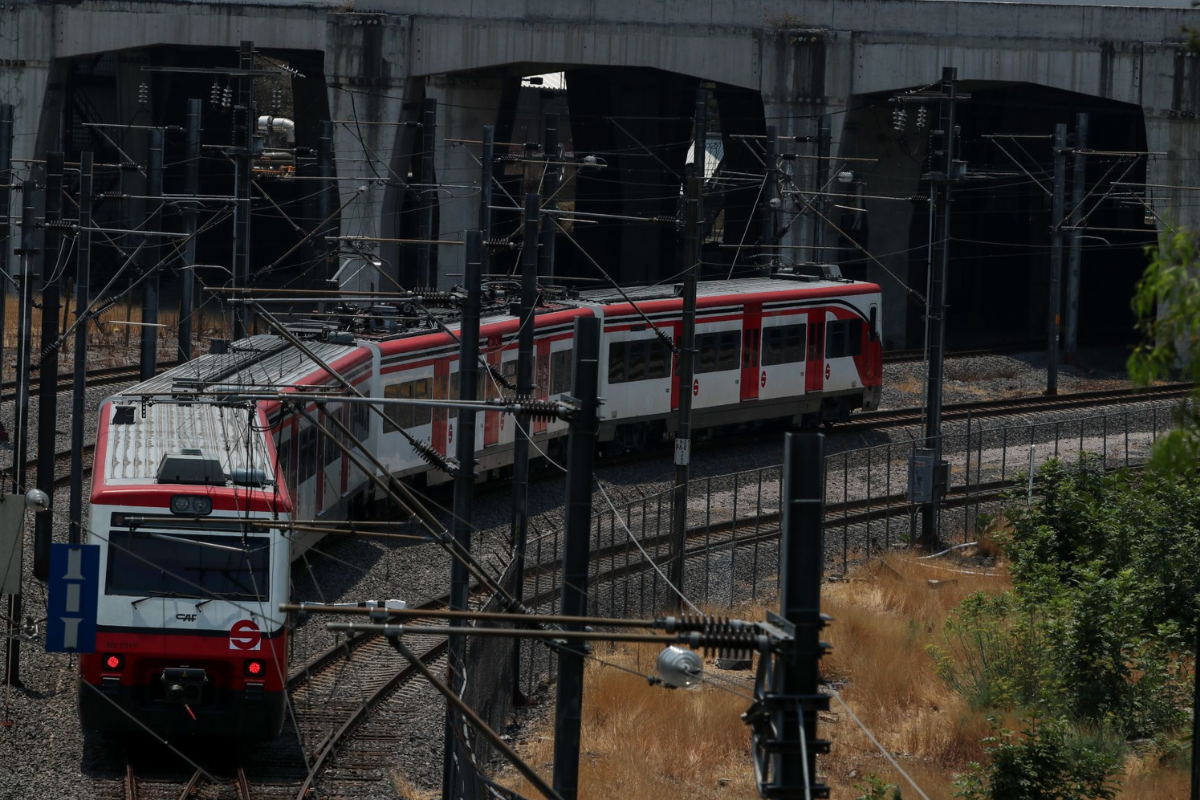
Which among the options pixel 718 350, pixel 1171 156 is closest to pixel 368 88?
pixel 718 350

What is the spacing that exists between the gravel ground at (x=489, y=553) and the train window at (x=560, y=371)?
1.74 meters

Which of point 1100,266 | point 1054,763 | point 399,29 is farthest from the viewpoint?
point 1100,266

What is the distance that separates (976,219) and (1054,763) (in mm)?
49654

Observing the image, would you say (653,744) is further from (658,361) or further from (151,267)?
(658,361)

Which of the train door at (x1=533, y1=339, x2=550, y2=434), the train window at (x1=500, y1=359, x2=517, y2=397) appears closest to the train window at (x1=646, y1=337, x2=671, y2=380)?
the train door at (x1=533, y1=339, x2=550, y2=434)

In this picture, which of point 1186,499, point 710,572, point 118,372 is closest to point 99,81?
point 118,372

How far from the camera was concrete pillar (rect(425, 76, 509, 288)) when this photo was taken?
153 ft

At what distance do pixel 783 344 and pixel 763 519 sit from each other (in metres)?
7.54

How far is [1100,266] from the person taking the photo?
59344 mm

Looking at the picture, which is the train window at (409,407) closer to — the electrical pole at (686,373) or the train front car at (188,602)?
the electrical pole at (686,373)

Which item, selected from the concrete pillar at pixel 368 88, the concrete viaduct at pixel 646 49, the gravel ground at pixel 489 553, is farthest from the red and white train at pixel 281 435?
the concrete pillar at pixel 368 88

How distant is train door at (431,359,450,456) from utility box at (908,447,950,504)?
24.8 ft

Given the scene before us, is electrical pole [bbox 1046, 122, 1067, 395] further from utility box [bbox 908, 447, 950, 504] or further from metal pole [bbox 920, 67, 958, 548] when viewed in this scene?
utility box [bbox 908, 447, 950, 504]

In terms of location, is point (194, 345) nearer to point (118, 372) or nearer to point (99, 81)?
point (118, 372)
